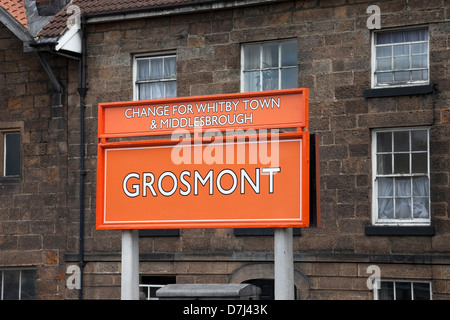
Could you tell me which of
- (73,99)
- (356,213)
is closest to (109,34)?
(73,99)

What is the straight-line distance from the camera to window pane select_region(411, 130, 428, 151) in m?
17.8

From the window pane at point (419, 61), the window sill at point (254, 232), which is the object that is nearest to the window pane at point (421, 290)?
the window sill at point (254, 232)

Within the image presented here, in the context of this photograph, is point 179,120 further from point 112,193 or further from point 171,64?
point 171,64

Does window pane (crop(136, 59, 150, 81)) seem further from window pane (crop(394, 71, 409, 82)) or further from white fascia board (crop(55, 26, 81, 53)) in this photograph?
window pane (crop(394, 71, 409, 82))

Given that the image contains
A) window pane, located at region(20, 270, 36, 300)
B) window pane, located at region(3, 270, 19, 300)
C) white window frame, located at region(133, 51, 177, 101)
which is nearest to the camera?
white window frame, located at region(133, 51, 177, 101)

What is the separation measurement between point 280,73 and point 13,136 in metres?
6.88

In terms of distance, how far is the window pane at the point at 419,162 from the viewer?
58.4 ft

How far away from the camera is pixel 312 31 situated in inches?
744

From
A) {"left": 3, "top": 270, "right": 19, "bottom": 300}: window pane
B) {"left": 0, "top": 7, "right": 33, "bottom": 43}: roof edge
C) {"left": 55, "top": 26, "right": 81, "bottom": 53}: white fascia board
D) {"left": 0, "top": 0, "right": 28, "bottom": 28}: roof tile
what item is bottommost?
{"left": 3, "top": 270, "right": 19, "bottom": 300}: window pane

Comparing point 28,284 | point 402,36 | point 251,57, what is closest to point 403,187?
point 402,36

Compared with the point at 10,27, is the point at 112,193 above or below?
below

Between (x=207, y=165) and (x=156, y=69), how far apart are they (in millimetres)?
7399

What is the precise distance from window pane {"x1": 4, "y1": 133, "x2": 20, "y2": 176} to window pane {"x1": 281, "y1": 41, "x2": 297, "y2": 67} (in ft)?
22.5

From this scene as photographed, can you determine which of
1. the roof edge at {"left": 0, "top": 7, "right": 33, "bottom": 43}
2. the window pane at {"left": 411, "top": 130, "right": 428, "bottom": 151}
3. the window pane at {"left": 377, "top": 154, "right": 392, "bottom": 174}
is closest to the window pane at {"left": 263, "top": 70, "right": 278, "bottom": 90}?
the window pane at {"left": 377, "top": 154, "right": 392, "bottom": 174}
